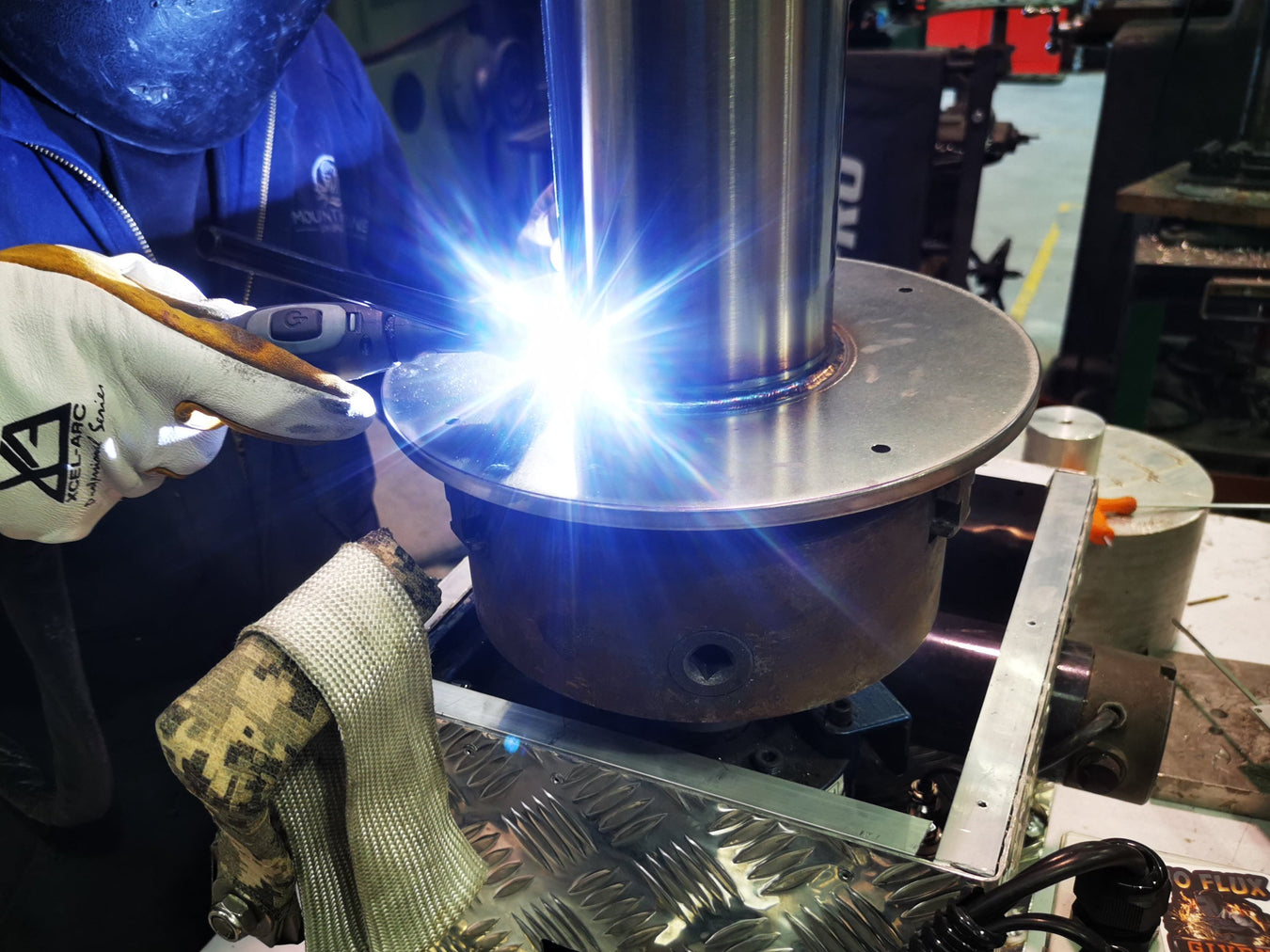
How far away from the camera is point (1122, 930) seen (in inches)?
33.8

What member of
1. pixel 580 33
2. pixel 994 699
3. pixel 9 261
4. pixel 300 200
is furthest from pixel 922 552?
pixel 300 200

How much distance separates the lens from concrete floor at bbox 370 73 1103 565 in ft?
7.79

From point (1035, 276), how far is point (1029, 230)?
2.65 ft

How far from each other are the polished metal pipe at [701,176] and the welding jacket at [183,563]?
0.77 meters

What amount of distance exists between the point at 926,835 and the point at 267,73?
3.87 feet

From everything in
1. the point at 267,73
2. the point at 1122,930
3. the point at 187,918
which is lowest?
the point at 187,918

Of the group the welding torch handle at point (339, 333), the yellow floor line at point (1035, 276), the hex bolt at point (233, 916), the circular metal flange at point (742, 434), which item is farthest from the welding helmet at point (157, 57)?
the yellow floor line at point (1035, 276)

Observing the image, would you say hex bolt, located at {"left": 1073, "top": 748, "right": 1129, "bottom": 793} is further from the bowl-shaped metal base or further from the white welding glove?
the white welding glove

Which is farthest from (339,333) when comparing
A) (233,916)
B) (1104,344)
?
(1104,344)

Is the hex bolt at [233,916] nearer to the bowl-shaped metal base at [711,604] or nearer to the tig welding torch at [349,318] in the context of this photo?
the bowl-shaped metal base at [711,604]

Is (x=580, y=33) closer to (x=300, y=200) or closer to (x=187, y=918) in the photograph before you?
(x=300, y=200)

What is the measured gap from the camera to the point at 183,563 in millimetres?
1421

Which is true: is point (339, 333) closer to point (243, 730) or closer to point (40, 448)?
point (40, 448)

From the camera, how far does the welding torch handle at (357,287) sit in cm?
84
